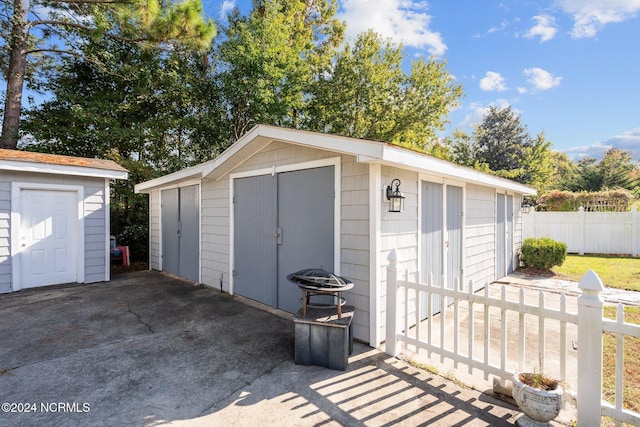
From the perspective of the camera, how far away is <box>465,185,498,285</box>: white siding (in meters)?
5.45

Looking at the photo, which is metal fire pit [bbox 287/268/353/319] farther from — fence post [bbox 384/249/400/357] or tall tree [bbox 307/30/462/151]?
tall tree [bbox 307/30/462/151]

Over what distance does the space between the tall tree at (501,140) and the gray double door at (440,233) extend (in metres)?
17.4

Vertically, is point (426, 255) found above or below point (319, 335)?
above

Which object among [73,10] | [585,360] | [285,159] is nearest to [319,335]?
[585,360]

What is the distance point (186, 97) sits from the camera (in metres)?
11.3

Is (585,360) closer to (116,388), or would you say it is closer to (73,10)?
(116,388)

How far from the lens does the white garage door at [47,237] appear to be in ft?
19.5

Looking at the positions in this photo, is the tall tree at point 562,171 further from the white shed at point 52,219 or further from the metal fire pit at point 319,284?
the white shed at point 52,219

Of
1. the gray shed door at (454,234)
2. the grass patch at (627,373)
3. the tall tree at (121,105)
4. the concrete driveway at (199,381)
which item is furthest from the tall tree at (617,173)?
the tall tree at (121,105)

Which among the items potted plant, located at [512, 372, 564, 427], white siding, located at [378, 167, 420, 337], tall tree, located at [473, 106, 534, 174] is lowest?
potted plant, located at [512, 372, 564, 427]

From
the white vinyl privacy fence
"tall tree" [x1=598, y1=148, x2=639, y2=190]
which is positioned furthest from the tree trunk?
"tall tree" [x1=598, y1=148, x2=639, y2=190]

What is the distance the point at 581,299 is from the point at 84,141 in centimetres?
1337

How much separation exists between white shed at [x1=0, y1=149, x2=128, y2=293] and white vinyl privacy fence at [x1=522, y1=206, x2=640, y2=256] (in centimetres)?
1287

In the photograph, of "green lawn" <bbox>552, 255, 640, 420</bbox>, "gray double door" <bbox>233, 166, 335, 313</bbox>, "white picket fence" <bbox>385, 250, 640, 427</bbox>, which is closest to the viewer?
"white picket fence" <bbox>385, 250, 640, 427</bbox>
